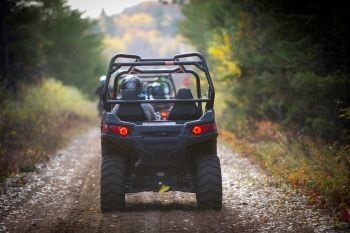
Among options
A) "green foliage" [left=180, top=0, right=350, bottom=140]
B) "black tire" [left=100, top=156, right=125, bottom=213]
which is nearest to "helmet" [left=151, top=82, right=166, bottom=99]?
"green foliage" [left=180, top=0, right=350, bottom=140]

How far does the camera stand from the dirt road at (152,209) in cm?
816

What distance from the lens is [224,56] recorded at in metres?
20.0

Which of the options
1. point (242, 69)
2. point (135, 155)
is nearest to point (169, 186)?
point (135, 155)

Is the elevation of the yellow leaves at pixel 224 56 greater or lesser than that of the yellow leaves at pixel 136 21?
lesser

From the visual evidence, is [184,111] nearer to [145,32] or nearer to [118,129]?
[118,129]

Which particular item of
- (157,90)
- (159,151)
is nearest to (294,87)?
(157,90)

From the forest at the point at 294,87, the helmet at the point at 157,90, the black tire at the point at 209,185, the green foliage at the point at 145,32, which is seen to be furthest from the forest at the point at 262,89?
the green foliage at the point at 145,32

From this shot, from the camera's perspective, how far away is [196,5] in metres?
27.1

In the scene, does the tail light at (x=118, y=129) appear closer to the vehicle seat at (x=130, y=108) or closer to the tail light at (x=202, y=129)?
the vehicle seat at (x=130, y=108)

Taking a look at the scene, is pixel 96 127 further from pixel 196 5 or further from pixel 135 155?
pixel 135 155

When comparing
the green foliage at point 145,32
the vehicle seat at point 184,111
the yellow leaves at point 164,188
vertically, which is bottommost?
the yellow leaves at point 164,188

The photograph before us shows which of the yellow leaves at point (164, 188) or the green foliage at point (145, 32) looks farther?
the green foliage at point (145, 32)

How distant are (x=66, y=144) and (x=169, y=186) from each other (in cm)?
1011

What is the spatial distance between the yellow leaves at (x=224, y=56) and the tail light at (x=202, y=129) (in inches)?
386
